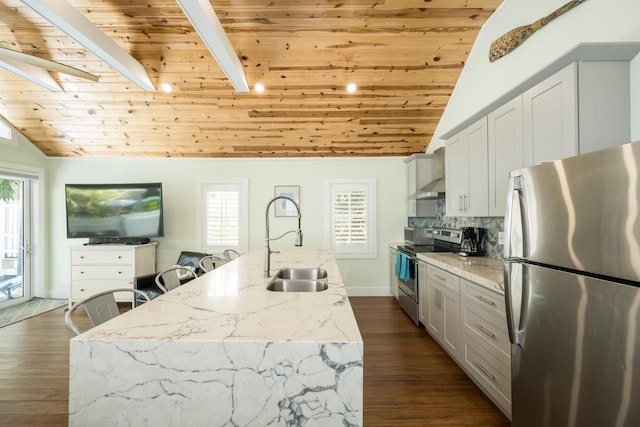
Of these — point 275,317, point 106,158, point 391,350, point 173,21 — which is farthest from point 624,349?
point 106,158

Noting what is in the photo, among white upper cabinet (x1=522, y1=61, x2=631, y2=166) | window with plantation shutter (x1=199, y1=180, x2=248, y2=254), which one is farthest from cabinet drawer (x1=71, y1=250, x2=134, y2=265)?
white upper cabinet (x1=522, y1=61, x2=631, y2=166)

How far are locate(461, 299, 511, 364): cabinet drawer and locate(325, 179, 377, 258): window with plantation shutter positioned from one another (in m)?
2.55

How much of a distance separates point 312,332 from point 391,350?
7.53 ft

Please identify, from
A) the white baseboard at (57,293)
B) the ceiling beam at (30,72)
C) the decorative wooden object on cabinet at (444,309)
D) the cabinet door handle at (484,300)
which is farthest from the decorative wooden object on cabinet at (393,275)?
the white baseboard at (57,293)

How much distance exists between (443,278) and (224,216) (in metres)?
3.61

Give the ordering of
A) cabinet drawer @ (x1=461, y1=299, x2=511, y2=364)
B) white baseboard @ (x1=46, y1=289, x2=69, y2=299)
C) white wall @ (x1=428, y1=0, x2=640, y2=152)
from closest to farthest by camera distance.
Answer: white wall @ (x1=428, y1=0, x2=640, y2=152) < cabinet drawer @ (x1=461, y1=299, x2=511, y2=364) < white baseboard @ (x1=46, y1=289, x2=69, y2=299)

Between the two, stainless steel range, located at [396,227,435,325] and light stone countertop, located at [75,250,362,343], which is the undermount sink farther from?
stainless steel range, located at [396,227,435,325]

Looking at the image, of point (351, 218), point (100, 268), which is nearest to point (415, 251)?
point (351, 218)

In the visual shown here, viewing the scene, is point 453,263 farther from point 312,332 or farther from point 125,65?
point 125,65

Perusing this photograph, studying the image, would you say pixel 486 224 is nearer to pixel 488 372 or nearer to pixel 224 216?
pixel 488 372

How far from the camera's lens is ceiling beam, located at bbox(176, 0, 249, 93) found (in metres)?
1.96

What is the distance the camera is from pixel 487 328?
2055mm

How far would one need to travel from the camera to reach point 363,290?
4891 mm

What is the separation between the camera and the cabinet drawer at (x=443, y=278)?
252 centimetres
